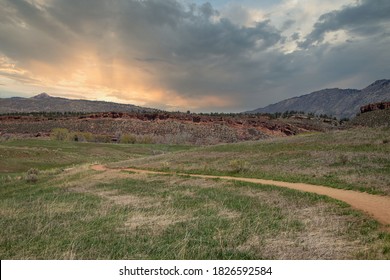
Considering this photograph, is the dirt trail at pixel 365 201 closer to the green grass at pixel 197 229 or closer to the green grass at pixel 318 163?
the green grass at pixel 197 229

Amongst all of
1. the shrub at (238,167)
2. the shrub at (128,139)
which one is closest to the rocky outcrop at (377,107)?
the shrub at (238,167)

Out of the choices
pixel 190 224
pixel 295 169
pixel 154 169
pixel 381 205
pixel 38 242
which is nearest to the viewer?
pixel 38 242

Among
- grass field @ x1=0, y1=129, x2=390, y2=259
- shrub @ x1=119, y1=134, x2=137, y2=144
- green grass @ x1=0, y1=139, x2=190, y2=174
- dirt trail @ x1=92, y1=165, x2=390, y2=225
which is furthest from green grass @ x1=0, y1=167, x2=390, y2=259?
shrub @ x1=119, y1=134, x2=137, y2=144

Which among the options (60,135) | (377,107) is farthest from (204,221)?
(60,135)

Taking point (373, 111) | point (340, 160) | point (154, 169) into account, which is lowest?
point (154, 169)

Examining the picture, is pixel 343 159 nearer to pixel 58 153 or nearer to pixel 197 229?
pixel 197 229

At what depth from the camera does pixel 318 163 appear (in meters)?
27.9

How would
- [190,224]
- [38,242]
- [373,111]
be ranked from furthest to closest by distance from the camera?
[373,111] → [190,224] → [38,242]

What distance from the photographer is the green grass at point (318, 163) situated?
20.8 metres

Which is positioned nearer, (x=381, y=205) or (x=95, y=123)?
(x=381, y=205)

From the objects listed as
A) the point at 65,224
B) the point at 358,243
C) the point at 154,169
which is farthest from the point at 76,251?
the point at 154,169

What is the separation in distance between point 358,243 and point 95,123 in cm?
12395

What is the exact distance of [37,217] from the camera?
43.5 feet

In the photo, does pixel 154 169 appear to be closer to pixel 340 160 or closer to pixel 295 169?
pixel 295 169
